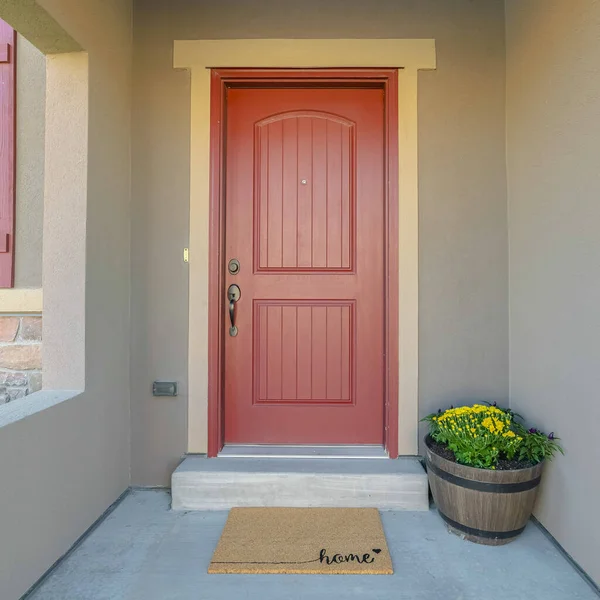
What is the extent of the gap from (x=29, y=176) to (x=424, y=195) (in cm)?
196

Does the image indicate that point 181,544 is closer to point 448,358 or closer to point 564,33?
point 448,358

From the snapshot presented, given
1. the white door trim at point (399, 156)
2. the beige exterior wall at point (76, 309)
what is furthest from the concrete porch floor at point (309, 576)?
the white door trim at point (399, 156)

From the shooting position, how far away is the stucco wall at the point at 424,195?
208cm

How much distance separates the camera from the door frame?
2.08m

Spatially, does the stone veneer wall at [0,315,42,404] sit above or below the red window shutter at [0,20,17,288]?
below

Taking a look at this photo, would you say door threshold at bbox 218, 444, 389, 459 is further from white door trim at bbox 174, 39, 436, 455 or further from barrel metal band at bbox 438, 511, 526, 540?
barrel metal band at bbox 438, 511, 526, 540

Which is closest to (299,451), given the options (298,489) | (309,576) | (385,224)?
(298,489)

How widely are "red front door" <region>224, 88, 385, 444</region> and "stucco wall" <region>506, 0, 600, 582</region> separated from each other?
651mm

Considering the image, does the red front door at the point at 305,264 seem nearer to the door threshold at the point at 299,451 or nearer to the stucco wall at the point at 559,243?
the door threshold at the point at 299,451

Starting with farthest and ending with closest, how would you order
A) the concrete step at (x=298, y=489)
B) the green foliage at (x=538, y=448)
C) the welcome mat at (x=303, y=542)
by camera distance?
1. the concrete step at (x=298, y=489)
2. the green foliage at (x=538, y=448)
3. the welcome mat at (x=303, y=542)

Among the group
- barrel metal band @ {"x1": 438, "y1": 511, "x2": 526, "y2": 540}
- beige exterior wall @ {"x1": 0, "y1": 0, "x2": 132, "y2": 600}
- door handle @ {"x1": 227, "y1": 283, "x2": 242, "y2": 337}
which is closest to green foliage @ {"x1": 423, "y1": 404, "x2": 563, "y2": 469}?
barrel metal band @ {"x1": 438, "y1": 511, "x2": 526, "y2": 540}

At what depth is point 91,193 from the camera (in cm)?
176

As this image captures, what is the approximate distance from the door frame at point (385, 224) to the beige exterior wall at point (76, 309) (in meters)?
0.42

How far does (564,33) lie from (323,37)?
1060 mm
